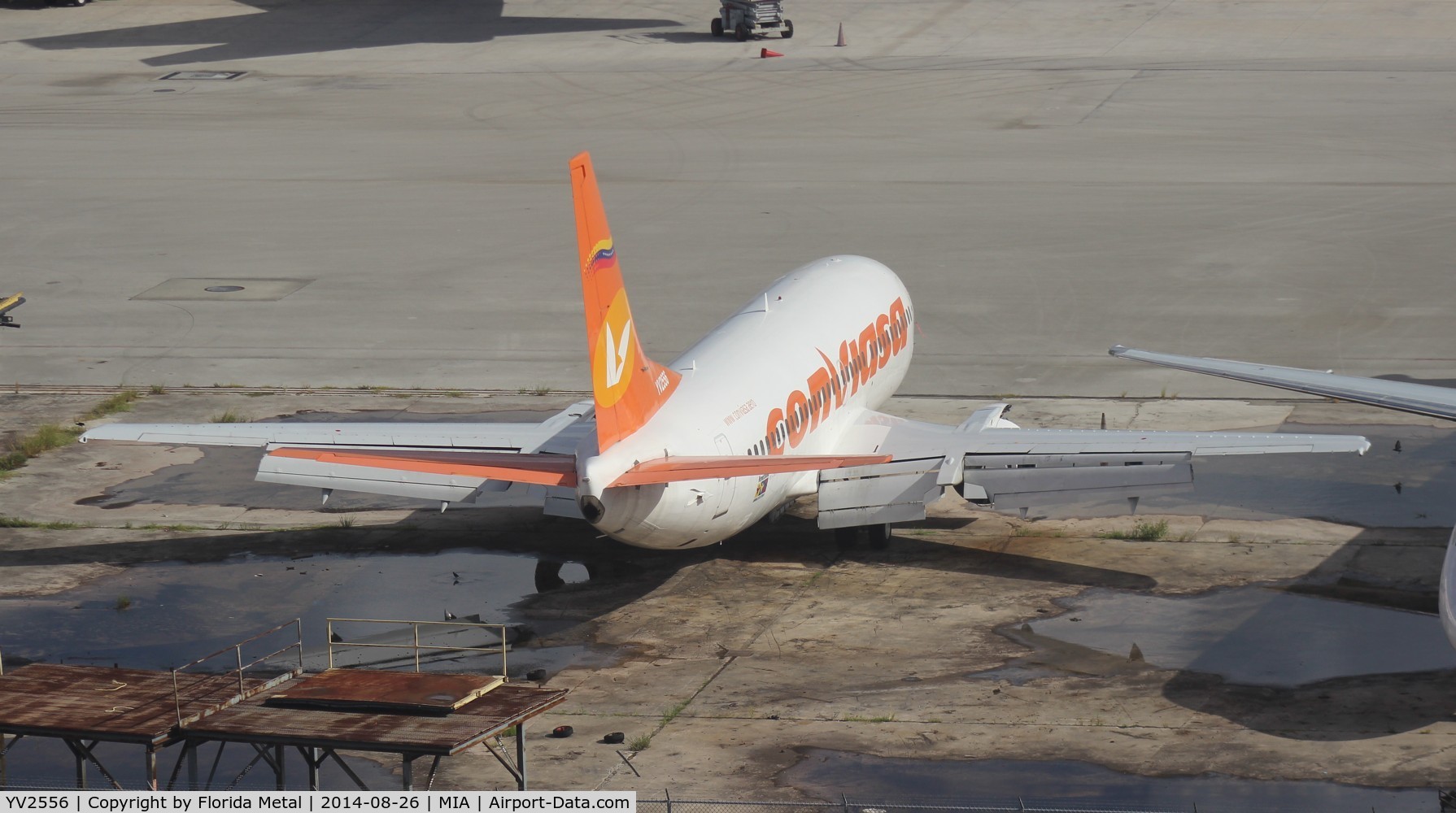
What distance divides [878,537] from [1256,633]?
7.90 meters

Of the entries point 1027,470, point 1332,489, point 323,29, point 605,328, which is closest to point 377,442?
point 605,328

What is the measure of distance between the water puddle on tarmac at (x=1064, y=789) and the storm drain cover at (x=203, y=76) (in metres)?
78.4

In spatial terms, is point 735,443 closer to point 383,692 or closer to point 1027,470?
point 1027,470

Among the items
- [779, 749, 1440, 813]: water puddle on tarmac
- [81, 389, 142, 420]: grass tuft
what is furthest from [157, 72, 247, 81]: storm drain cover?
[779, 749, 1440, 813]: water puddle on tarmac

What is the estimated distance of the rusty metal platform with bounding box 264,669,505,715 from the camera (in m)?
20.7

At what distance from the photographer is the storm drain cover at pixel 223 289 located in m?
54.8

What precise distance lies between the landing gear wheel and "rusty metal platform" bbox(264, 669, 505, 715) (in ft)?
44.2

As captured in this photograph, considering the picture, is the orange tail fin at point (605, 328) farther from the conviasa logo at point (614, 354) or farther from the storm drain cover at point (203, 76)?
the storm drain cover at point (203, 76)

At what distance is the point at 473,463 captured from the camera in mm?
25719

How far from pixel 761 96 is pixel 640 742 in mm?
63257

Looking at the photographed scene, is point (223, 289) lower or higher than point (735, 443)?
lower

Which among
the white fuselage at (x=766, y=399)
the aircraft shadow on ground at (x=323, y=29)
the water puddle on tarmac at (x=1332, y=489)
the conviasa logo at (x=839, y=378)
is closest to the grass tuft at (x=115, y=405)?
the white fuselage at (x=766, y=399)

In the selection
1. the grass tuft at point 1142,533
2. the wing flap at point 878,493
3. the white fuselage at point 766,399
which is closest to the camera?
the white fuselage at point 766,399

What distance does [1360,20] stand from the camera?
101062 millimetres
